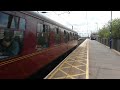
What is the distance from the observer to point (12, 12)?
6953mm

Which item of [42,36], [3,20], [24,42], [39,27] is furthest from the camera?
[42,36]

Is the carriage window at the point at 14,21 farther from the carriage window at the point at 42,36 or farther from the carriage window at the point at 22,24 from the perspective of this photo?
the carriage window at the point at 42,36

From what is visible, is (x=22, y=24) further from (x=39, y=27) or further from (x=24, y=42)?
(x=39, y=27)

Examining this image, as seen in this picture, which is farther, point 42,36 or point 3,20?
point 42,36

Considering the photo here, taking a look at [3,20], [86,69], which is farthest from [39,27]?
[86,69]

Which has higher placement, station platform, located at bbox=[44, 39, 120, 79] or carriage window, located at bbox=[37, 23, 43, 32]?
carriage window, located at bbox=[37, 23, 43, 32]

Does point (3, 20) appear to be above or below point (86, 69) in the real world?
above

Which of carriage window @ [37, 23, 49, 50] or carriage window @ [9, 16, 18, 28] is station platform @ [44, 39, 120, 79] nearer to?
carriage window @ [37, 23, 49, 50]

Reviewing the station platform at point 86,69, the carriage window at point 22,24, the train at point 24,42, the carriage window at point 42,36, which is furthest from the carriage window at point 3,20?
the station platform at point 86,69

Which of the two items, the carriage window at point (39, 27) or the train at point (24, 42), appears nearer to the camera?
the train at point (24, 42)

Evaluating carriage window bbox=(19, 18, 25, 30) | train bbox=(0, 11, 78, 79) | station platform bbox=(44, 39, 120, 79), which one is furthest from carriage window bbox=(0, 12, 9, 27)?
station platform bbox=(44, 39, 120, 79)
